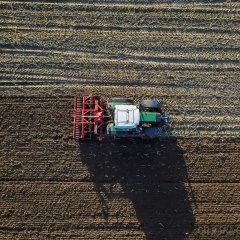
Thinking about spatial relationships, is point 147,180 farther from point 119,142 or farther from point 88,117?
point 88,117

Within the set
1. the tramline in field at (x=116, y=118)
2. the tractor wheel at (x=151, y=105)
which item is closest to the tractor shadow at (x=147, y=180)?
the tramline in field at (x=116, y=118)

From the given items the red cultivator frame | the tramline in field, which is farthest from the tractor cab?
the red cultivator frame

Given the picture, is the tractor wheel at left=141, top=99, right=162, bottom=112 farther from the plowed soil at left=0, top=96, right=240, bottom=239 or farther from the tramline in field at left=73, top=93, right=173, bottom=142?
the plowed soil at left=0, top=96, right=240, bottom=239

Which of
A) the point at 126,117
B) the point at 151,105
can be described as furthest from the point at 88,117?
the point at 151,105

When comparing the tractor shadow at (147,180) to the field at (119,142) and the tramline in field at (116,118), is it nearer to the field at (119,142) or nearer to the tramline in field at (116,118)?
the field at (119,142)

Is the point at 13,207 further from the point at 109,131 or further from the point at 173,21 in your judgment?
the point at 173,21
